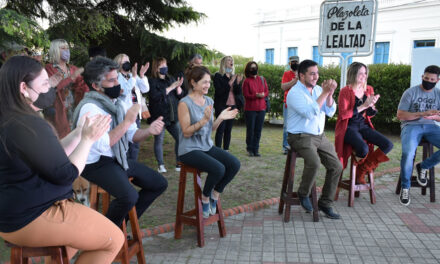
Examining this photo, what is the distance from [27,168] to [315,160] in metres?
3.32

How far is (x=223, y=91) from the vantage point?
8188mm

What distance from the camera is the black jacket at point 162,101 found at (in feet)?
21.5

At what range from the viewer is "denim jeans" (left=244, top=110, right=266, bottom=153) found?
8.38 meters

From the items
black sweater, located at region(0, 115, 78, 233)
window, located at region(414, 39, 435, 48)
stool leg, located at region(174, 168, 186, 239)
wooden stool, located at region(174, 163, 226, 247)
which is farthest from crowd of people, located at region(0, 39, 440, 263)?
window, located at region(414, 39, 435, 48)

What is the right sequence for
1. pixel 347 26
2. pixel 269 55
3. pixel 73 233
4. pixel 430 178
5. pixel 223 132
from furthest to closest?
1. pixel 269 55
2. pixel 223 132
3. pixel 347 26
4. pixel 430 178
5. pixel 73 233

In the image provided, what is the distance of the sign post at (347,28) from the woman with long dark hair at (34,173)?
466 cm

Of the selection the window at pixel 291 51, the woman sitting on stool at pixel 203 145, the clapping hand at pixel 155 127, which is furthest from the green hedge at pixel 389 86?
the window at pixel 291 51

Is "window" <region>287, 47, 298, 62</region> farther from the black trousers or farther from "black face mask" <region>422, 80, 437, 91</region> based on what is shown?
the black trousers

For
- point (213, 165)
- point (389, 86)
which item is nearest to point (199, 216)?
point (213, 165)

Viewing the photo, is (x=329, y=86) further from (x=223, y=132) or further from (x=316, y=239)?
(x=223, y=132)

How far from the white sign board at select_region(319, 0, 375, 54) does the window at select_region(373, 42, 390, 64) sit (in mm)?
18794

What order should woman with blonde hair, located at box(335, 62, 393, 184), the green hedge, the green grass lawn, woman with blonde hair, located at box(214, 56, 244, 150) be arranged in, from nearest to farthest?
the green grass lawn < woman with blonde hair, located at box(335, 62, 393, 184) < woman with blonde hair, located at box(214, 56, 244, 150) < the green hedge

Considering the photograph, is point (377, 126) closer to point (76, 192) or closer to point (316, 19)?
point (76, 192)

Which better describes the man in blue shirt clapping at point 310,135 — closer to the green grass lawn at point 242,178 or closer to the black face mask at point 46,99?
the green grass lawn at point 242,178
